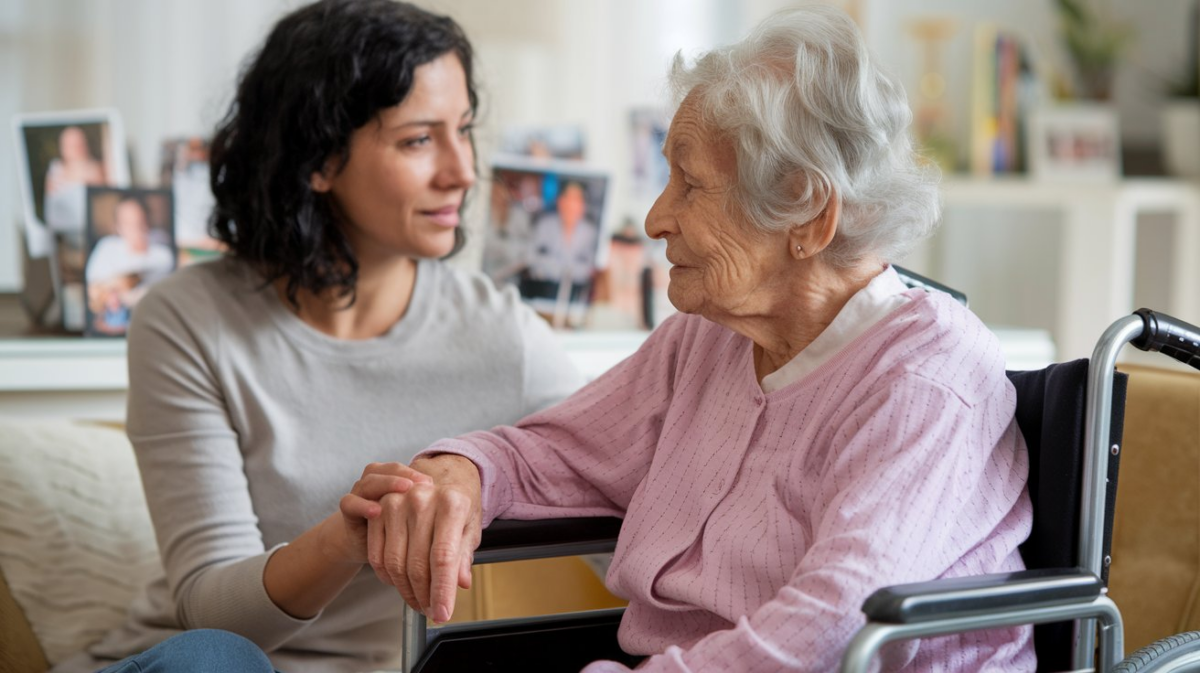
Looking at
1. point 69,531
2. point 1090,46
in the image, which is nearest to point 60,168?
point 69,531

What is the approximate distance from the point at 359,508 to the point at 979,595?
0.63 meters

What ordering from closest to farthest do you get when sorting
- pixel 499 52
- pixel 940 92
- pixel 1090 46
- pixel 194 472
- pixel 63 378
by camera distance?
pixel 194 472, pixel 63 378, pixel 499 52, pixel 1090 46, pixel 940 92

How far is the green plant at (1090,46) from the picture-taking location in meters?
3.77

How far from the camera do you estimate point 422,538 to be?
1.28m

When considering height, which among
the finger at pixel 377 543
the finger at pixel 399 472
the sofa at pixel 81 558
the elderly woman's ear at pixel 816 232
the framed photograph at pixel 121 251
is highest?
the elderly woman's ear at pixel 816 232

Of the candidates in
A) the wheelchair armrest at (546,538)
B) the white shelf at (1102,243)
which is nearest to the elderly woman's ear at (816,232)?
the wheelchair armrest at (546,538)

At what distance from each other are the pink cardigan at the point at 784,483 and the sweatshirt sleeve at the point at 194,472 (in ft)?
1.01

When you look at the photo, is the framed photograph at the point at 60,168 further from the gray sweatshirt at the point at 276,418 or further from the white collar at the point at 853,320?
the white collar at the point at 853,320

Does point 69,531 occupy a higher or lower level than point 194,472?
lower

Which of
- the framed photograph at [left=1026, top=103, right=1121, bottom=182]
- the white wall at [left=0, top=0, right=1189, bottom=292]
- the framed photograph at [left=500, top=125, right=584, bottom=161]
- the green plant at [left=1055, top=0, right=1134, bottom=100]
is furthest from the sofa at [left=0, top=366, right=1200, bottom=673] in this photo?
the green plant at [left=1055, top=0, right=1134, bottom=100]

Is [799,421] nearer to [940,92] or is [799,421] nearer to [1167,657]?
[1167,657]

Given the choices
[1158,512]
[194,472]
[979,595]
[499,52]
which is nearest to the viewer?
[979,595]

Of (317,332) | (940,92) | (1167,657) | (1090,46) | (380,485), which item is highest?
(1090,46)

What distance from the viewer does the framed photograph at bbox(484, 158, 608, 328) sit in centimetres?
238
